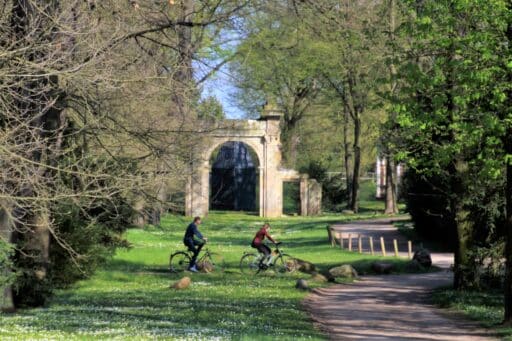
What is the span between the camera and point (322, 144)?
8106 cm

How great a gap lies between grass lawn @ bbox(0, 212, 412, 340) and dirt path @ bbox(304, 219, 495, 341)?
0.65 meters

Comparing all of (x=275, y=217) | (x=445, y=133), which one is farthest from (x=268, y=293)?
(x=275, y=217)

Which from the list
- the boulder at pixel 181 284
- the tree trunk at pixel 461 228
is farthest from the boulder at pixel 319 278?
the boulder at pixel 181 284

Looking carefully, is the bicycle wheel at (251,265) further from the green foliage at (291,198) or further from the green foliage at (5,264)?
the green foliage at (291,198)

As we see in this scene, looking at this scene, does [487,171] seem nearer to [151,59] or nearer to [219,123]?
[151,59]

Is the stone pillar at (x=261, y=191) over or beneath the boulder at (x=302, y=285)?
over

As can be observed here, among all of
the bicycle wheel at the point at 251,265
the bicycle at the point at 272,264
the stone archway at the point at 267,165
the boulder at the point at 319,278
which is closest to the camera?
the boulder at the point at 319,278

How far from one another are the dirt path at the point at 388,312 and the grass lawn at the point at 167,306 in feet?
2.13

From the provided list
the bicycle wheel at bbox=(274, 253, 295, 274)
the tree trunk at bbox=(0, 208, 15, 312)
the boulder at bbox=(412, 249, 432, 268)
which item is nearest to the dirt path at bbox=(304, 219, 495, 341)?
the boulder at bbox=(412, 249, 432, 268)

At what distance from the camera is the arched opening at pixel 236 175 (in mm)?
69625

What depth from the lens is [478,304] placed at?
66.8 feet

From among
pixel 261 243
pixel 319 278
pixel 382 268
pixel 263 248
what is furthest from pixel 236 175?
pixel 319 278

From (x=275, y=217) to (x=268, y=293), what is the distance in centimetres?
4245

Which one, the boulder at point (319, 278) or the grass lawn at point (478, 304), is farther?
the boulder at point (319, 278)
